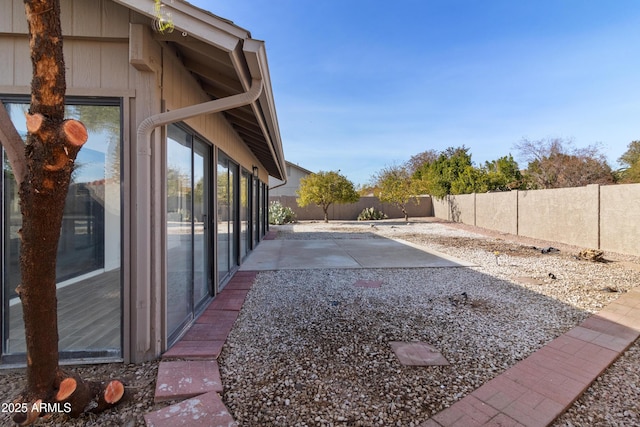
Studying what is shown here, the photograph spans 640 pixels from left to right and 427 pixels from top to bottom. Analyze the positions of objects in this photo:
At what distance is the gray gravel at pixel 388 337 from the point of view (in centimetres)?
204

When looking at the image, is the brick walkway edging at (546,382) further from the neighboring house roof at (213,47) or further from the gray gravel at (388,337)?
the neighboring house roof at (213,47)

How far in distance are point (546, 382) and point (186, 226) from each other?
11.8 ft

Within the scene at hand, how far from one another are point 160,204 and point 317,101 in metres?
13.5

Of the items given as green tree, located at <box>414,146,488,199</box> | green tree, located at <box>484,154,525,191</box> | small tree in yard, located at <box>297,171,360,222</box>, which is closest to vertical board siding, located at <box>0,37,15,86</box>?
small tree in yard, located at <box>297,171,360,222</box>

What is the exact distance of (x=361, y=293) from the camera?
4.55 m

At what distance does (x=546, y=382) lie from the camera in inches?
90.7

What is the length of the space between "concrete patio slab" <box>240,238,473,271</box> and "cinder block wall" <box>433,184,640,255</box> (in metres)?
4.76

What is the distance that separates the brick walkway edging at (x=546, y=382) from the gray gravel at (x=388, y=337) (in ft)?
0.26

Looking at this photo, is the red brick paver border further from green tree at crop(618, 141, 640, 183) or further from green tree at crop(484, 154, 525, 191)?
green tree at crop(618, 141, 640, 183)

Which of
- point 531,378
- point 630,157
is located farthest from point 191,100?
point 630,157

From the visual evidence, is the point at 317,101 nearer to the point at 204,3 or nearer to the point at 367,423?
the point at 204,3

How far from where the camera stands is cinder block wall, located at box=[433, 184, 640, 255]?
7727 millimetres

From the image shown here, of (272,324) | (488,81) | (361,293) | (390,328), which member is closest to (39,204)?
(272,324)

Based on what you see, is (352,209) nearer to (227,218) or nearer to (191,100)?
(227,218)
